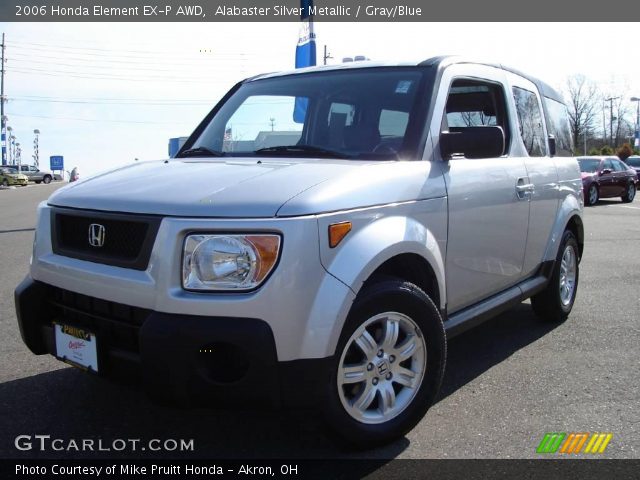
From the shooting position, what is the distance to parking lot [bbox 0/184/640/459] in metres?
3.01

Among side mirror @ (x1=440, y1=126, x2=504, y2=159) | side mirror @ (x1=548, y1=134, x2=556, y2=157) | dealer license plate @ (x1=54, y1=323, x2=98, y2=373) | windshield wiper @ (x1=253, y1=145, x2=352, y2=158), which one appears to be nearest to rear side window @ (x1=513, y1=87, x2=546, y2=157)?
side mirror @ (x1=548, y1=134, x2=556, y2=157)

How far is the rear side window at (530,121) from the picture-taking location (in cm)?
454

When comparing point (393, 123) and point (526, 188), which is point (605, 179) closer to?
point (526, 188)

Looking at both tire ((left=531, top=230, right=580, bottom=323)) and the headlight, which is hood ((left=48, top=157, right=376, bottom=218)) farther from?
tire ((left=531, top=230, right=580, bottom=323))

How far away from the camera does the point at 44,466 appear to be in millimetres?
2795

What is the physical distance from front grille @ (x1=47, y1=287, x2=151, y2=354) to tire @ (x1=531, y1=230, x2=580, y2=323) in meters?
3.49

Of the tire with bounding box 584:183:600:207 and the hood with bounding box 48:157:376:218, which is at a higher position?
the hood with bounding box 48:157:376:218

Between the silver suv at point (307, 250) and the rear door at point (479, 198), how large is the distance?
0.05 feet

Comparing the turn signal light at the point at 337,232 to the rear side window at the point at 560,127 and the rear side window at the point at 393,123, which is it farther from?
the rear side window at the point at 560,127

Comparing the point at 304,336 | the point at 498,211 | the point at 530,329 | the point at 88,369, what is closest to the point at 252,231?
the point at 304,336

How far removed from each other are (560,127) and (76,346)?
14.5 ft

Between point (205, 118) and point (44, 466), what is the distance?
8.13ft

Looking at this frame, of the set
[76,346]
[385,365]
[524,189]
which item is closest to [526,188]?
[524,189]

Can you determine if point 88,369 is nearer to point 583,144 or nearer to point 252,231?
point 252,231
